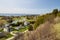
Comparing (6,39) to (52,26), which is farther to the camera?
(6,39)

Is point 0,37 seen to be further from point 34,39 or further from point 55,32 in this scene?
point 55,32

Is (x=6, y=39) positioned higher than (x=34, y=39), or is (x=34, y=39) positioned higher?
(x=34, y=39)

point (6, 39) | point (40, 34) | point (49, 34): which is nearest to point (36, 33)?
point (40, 34)

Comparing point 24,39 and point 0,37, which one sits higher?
point 24,39

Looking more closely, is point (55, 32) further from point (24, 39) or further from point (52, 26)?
point (24, 39)

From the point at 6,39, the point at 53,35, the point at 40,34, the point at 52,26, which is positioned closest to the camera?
the point at 53,35

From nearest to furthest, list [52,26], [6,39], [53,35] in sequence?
[53,35]
[52,26]
[6,39]

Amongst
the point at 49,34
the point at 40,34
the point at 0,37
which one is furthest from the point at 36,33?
the point at 0,37

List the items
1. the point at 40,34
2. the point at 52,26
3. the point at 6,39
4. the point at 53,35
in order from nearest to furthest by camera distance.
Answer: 1. the point at 53,35
2. the point at 40,34
3. the point at 52,26
4. the point at 6,39

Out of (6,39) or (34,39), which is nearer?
(34,39)

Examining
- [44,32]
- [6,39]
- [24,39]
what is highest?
[44,32]
